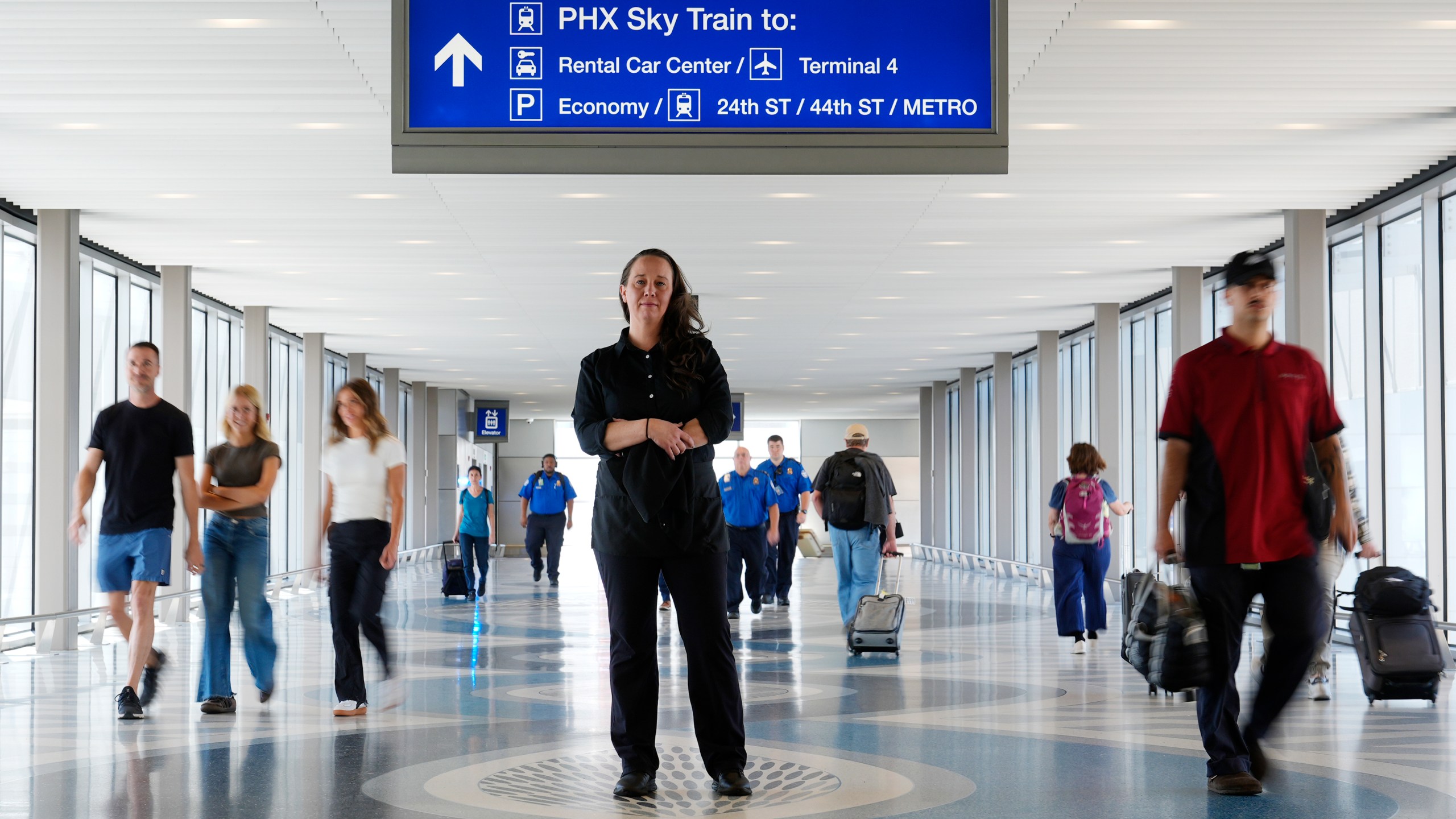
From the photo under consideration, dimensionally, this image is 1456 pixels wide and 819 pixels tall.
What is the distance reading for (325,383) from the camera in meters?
26.5

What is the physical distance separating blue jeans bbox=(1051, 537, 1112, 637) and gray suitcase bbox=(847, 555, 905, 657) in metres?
1.47

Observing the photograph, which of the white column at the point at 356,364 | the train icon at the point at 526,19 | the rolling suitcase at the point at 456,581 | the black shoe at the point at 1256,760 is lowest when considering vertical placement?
the rolling suitcase at the point at 456,581

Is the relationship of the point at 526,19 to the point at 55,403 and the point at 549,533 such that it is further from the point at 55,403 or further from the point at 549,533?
the point at 549,533

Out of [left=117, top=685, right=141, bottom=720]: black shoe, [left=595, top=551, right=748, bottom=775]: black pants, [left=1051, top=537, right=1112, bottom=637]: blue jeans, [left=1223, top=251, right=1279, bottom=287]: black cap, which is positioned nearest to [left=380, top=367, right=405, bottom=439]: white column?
[left=1051, top=537, right=1112, bottom=637]: blue jeans

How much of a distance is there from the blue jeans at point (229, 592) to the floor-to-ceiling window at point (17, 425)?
691 cm

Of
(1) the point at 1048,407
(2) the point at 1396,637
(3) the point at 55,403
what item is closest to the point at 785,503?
(3) the point at 55,403

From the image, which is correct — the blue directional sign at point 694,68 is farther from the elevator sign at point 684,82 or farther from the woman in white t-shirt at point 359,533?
the woman in white t-shirt at point 359,533

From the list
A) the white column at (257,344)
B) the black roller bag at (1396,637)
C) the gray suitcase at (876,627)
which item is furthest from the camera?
the white column at (257,344)

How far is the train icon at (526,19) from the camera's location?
545 centimetres

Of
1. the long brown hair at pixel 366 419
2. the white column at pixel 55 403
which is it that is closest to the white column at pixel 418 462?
the white column at pixel 55 403

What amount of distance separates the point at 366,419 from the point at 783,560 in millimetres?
8830

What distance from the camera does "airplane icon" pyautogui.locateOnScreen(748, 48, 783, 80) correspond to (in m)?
5.41

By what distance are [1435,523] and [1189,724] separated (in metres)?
6.51

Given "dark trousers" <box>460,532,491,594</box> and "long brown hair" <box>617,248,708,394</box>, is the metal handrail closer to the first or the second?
"dark trousers" <box>460,532,491,594</box>
